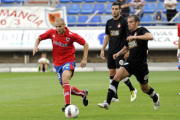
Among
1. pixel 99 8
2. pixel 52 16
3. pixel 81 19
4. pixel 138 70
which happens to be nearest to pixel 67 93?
pixel 138 70

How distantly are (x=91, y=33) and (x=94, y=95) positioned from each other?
47.3ft

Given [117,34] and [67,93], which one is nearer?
[67,93]

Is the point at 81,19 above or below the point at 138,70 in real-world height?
below

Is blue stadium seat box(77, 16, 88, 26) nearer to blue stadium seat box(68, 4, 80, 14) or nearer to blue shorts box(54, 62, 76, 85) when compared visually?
blue stadium seat box(68, 4, 80, 14)

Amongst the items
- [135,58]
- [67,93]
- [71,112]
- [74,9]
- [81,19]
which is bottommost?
[81,19]

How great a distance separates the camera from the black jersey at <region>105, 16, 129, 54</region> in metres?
11.0

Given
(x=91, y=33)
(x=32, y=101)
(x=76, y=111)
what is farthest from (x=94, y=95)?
(x=91, y=33)

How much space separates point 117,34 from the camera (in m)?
11.0

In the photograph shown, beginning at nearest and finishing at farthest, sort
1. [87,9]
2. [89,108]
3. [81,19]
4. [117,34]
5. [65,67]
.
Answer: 1. [65,67]
2. [89,108]
3. [117,34]
4. [81,19]
5. [87,9]

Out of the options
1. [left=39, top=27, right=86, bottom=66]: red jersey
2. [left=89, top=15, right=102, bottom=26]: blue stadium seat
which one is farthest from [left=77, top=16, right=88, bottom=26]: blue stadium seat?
[left=39, top=27, right=86, bottom=66]: red jersey

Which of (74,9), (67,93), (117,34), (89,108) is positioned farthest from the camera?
(74,9)

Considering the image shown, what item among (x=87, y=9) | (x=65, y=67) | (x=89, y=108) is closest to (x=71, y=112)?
(x=65, y=67)

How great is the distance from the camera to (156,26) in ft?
87.4

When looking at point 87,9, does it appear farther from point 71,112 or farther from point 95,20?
point 71,112
